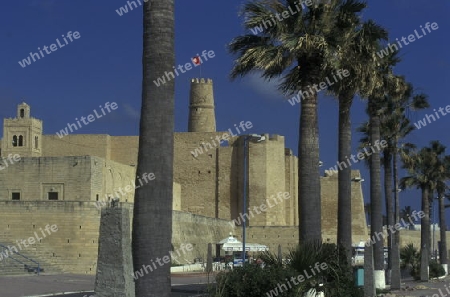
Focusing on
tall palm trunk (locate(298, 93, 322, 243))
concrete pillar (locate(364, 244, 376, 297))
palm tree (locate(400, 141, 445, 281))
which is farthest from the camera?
palm tree (locate(400, 141, 445, 281))

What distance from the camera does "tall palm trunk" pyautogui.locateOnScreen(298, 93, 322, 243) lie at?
1572 centimetres

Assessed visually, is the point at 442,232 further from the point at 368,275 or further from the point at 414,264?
the point at 368,275

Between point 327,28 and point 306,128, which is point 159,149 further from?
point 327,28

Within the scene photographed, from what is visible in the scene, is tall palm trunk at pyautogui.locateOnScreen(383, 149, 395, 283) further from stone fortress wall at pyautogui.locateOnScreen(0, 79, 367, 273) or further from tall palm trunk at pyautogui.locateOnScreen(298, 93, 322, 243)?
stone fortress wall at pyautogui.locateOnScreen(0, 79, 367, 273)

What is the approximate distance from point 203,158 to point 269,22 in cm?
4930

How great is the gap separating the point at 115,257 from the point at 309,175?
7432mm

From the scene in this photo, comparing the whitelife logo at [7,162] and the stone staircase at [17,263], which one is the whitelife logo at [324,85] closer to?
the stone staircase at [17,263]

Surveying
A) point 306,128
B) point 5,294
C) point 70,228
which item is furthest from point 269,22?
point 70,228

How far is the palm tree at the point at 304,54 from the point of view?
15.9 m

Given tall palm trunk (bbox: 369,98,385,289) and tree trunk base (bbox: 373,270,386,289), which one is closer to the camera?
tall palm trunk (bbox: 369,98,385,289)

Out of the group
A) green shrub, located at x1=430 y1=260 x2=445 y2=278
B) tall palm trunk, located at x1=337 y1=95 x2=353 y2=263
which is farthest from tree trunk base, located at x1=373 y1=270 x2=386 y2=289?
green shrub, located at x1=430 y1=260 x2=445 y2=278

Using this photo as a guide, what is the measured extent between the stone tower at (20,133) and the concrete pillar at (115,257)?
49.8 meters

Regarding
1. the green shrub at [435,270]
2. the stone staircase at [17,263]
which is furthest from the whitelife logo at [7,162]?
the green shrub at [435,270]

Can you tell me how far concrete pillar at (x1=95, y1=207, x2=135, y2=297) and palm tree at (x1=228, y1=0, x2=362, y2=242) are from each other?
7057mm
